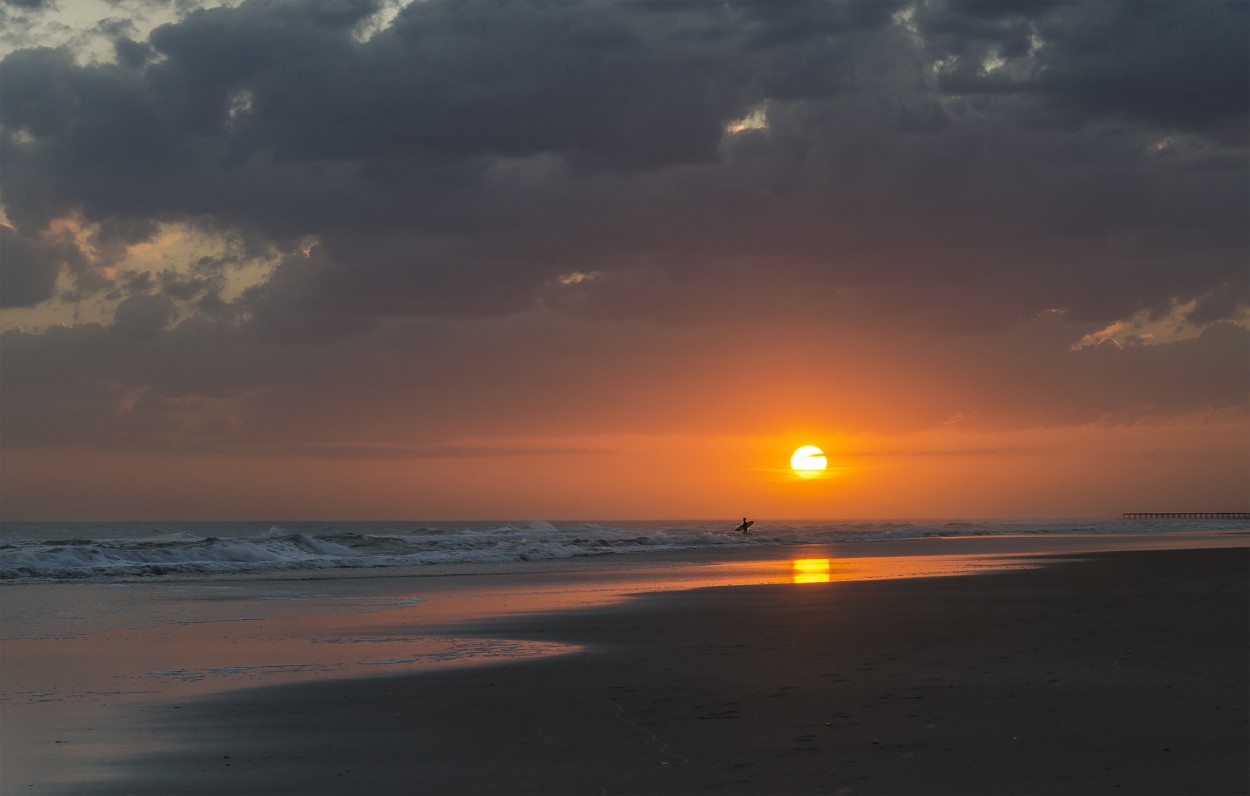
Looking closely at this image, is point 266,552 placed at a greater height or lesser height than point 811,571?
greater

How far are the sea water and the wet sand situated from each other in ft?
2.82

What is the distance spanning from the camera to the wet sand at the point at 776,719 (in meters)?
8.30

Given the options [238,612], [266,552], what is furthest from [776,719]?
[266,552]

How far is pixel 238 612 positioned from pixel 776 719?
15.6 meters

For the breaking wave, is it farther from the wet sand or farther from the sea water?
the wet sand

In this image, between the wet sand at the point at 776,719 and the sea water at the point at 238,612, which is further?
the sea water at the point at 238,612

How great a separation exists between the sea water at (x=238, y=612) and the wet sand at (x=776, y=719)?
859 millimetres

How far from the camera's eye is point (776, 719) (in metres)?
10.4

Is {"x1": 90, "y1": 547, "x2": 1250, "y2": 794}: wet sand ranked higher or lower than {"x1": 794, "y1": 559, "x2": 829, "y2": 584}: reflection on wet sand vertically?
higher

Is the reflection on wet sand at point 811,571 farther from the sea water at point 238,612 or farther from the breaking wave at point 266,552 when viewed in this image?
the breaking wave at point 266,552

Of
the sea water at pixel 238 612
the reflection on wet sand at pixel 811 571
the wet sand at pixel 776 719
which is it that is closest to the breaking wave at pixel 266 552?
the sea water at pixel 238 612

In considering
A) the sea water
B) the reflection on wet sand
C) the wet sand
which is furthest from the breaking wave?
the wet sand

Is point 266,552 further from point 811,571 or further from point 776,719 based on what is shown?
point 776,719

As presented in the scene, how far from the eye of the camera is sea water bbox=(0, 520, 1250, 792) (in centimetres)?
1169
